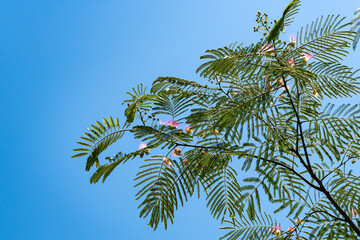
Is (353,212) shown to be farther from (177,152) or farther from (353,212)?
(177,152)

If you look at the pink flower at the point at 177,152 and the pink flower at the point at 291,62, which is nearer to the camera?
the pink flower at the point at 291,62

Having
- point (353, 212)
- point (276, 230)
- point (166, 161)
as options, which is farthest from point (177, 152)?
point (353, 212)

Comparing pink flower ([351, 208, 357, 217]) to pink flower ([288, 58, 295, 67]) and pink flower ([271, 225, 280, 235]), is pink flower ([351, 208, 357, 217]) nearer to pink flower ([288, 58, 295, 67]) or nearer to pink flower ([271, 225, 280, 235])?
pink flower ([271, 225, 280, 235])

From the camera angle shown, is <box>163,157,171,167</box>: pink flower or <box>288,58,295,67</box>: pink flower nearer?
<box>288,58,295,67</box>: pink flower

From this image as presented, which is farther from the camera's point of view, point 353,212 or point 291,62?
point 353,212

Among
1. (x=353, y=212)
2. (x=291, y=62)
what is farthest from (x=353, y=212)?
(x=291, y=62)

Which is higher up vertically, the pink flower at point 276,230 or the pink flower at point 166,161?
the pink flower at point 166,161

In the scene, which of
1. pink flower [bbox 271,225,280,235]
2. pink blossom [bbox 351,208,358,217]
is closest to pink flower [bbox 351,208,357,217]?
pink blossom [bbox 351,208,358,217]

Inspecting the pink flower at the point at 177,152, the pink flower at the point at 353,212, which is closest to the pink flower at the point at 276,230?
the pink flower at the point at 353,212

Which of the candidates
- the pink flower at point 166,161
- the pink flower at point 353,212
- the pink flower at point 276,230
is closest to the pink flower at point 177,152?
the pink flower at point 166,161

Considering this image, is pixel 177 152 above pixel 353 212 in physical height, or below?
above

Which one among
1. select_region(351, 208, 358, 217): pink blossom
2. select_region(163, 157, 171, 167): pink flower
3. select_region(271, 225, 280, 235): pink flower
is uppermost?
select_region(163, 157, 171, 167): pink flower

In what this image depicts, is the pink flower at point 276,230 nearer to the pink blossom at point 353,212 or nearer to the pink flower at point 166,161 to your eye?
the pink blossom at point 353,212

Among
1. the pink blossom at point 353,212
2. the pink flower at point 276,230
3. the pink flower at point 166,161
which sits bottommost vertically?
the pink blossom at point 353,212
